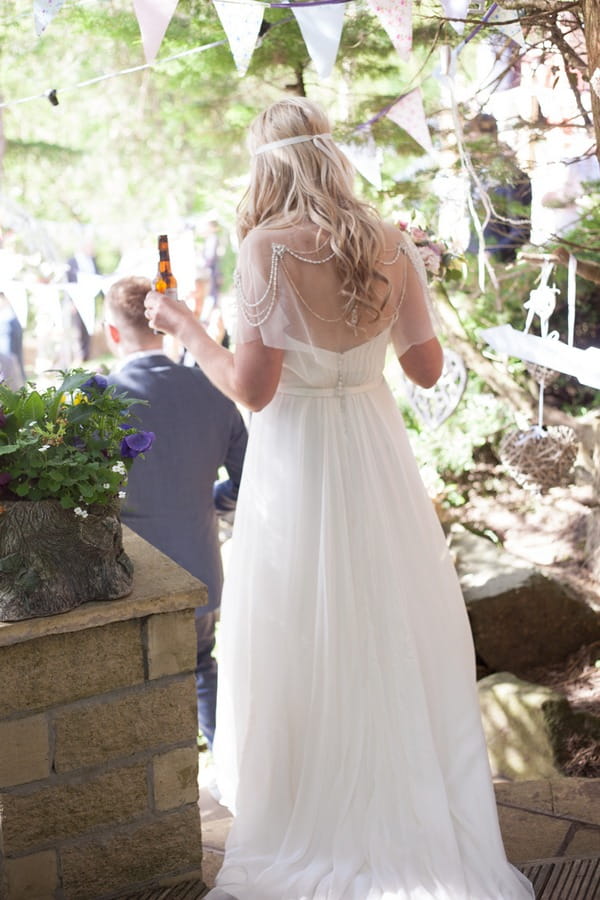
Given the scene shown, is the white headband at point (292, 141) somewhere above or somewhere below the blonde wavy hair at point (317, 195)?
above

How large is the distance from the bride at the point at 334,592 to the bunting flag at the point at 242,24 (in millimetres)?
885

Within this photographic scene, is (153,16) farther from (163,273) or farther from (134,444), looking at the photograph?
(134,444)

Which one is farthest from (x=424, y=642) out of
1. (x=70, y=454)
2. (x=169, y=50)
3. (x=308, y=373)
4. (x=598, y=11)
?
(x=169, y=50)

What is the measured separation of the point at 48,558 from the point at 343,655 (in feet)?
2.62

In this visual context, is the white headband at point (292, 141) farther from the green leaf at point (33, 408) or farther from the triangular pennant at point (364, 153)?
the triangular pennant at point (364, 153)

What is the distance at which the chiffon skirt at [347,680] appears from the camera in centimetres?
218

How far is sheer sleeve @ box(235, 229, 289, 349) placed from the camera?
2.21 meters

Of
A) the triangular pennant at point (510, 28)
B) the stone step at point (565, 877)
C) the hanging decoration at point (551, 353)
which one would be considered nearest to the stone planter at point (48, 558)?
the hanging decoration at point (551, 353)

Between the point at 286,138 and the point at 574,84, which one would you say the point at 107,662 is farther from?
the point at 574,84

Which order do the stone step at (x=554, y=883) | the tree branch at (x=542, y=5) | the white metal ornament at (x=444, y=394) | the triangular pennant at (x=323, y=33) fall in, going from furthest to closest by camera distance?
the white metal ornament at (x=444, y=394) → the triangular pennant at (x=323, y=33) → the tree branch at (x=542, y=5) → the stone step at (x=554, y=883)

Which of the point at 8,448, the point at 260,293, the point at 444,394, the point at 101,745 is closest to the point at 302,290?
the point at 260,293

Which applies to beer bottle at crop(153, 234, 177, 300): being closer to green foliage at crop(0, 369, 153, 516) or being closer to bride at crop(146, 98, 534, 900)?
bride at crop(146, 98, 534, 900)

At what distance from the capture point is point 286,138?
7.38ft

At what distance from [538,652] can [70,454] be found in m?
3.02
